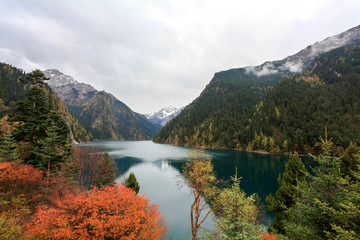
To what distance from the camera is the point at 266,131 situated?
435ft

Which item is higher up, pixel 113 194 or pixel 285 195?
pixel 113 194

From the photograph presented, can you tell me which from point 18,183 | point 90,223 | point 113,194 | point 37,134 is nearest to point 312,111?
point 113,194

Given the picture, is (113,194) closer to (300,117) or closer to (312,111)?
(300,117)

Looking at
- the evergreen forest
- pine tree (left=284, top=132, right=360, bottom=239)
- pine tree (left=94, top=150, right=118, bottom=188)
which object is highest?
the evergreen forest

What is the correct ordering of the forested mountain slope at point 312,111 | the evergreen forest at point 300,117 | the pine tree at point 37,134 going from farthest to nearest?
the evergreen forest at point 300,117 < the forested mountain slope at point 312,111 < the pine tree at point 37,134

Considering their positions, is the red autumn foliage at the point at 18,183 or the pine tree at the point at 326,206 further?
the red autumn foliage at the point at 18,183

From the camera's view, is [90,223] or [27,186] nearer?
[90,223]

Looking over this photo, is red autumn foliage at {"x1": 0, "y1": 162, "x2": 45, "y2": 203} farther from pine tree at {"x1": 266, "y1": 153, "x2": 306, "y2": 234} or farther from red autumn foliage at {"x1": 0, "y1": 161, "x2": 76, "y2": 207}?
pine tree at {"x1": 266, "y1": 153, "x2": 306, "y2": 234}

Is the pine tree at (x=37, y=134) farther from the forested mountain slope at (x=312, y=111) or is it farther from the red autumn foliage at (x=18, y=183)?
the forested mountain slope at (x=312, y=111)

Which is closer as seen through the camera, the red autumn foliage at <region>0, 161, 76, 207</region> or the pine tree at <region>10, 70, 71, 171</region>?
the red autumn foliage at <region>0, 161, 76, 207</region>

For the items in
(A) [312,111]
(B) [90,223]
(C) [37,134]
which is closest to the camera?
(B) [90,223]

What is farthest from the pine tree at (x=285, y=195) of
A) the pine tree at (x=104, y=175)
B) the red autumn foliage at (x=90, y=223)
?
the pine tree at (x=104, y=175)

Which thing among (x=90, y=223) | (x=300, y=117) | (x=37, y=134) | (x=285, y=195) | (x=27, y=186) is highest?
(x=300, y=117)

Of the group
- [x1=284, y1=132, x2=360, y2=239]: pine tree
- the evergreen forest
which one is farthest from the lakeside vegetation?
the evergreen forest
